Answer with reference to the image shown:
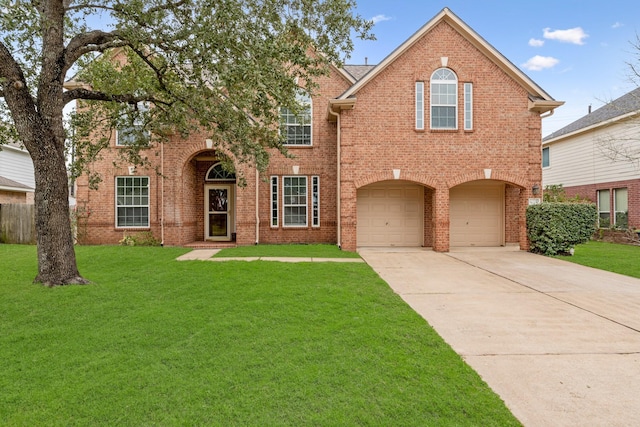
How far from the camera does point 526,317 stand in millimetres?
5293

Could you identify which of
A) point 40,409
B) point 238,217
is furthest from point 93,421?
point 238,217

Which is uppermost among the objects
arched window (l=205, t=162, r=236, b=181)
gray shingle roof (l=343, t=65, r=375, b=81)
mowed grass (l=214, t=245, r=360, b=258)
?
Result: gray shingle roof (l=343, t=65, r=375, b=81)

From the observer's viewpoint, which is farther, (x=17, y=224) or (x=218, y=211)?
(x=218, y=211)

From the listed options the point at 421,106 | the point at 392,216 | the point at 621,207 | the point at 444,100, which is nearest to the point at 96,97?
the point at 421,106

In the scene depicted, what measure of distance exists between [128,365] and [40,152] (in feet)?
17.6

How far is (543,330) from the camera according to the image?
4.76 m

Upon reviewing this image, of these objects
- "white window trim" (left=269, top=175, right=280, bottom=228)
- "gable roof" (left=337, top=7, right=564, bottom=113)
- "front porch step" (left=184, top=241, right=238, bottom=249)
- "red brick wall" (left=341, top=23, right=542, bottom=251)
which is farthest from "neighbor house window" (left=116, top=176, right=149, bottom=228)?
"gable roof" (left=337, top=7, right=564, bottom=113)

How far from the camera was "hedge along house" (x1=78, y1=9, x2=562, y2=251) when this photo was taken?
40.6ft

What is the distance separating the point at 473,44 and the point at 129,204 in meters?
14.2

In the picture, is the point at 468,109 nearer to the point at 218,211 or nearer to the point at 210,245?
the point at 218,211

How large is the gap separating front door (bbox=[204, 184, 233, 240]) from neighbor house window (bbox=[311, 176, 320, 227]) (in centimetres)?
358

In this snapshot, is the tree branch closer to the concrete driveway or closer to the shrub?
the shrub

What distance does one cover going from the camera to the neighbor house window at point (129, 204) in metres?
14.0

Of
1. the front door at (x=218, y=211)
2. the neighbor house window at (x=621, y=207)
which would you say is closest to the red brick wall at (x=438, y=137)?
the front door at (x=218, y=211)
